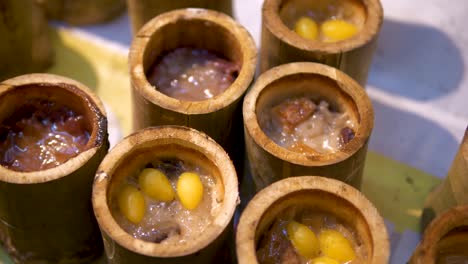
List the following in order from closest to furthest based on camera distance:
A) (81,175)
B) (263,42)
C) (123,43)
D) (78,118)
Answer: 1. (81,175)
2. (78,118)
3. (263,42)
4. (123,43)

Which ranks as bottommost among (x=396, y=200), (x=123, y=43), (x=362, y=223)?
(x=396, y=200)

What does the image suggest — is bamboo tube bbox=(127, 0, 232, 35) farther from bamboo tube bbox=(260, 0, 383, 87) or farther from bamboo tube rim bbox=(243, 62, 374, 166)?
bamboo tube rim bbox=(243, 62, 374, 166)

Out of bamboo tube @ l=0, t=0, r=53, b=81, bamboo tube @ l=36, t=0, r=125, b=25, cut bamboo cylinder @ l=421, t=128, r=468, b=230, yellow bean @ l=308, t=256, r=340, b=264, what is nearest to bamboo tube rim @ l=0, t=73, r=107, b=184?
bamboo tube @ l=0, t=0, r=53, b=81

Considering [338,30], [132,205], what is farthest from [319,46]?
[132,205]

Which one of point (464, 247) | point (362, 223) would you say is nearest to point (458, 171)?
point (464, 247)

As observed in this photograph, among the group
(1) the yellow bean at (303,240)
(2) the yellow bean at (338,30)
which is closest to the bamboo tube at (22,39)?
(2) the yellow bean at (338,30)

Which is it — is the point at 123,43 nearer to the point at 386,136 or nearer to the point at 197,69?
the point at 197,69

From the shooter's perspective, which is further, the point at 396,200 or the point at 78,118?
the point at 396,200
